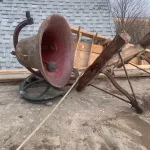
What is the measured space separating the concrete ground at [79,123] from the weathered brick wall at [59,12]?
4.82 metres

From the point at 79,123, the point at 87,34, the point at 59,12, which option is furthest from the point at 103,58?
the point at 59,12

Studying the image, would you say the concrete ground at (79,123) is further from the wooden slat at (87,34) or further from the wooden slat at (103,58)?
the wooden slat at (87,34)

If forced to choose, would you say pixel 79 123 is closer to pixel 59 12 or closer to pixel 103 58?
pixel 103 58

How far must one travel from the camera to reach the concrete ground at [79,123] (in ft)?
10.1

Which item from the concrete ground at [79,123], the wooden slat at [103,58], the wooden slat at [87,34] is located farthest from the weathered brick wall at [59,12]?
the wooden slat at [103,58]

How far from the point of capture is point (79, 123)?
3482mm

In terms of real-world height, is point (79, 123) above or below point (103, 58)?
below

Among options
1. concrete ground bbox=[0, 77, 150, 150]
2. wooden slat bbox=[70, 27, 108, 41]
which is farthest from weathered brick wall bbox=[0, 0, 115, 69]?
concrete ground bbox=[0, 77, 150, 150]

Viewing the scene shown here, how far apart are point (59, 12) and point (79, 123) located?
669cm

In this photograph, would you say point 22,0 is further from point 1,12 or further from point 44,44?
point 44,44

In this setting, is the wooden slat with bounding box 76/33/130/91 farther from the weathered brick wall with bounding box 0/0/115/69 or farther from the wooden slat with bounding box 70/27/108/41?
the weathered brick wall with bounding box 0/0/115/69

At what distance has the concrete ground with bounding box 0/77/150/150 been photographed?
3.07 m

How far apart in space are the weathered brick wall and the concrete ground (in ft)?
15.8

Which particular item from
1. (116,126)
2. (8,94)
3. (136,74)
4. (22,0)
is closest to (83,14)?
(22,0)
